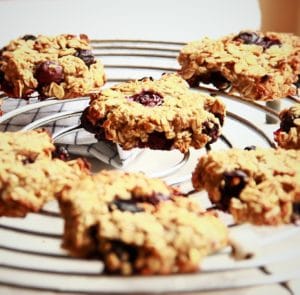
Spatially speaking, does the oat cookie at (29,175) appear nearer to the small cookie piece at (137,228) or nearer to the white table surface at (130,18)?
the small cookie piece at (137,228)

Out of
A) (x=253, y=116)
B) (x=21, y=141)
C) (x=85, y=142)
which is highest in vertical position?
(x=21, y=141)

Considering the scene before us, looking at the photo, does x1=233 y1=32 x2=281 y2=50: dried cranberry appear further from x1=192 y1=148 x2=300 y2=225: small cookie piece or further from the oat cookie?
the oat cookie

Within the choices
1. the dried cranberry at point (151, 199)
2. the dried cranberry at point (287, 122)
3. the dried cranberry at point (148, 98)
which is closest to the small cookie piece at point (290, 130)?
the dried cranberry at point (287, 122)

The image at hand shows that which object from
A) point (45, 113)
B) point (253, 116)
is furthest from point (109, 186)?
point (253, 116)

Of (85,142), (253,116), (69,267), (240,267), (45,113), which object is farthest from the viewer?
(253,116)

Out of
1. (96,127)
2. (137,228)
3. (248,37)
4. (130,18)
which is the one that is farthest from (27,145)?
(130,18)

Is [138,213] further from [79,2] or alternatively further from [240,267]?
[79,2]
